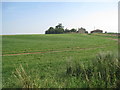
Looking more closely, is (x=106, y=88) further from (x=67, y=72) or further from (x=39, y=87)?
(x=67, y=72)

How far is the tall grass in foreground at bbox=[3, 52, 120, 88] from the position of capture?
125 inches

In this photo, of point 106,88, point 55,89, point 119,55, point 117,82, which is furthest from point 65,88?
point 119,55

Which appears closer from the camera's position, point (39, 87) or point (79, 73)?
point (39, 87)

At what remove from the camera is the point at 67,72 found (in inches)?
198

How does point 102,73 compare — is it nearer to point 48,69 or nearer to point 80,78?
point 80,78

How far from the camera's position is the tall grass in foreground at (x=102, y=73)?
3366 millimetres

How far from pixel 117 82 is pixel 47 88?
5.47ft

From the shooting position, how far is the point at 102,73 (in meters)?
3.94

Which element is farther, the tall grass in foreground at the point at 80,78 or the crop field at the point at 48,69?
the crop field at the point at 48,69

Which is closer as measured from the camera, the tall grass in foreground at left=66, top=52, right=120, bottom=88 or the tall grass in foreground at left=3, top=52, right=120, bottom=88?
the tall grass in foreground at left=3, top=52, right=120, bottom=88

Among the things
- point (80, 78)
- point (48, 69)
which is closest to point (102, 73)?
point (80, 78)

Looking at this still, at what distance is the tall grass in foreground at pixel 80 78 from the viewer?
3.17 metres

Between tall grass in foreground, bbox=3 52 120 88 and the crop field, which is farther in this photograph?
the crop field

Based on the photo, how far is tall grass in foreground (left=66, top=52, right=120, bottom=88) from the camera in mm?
3366
